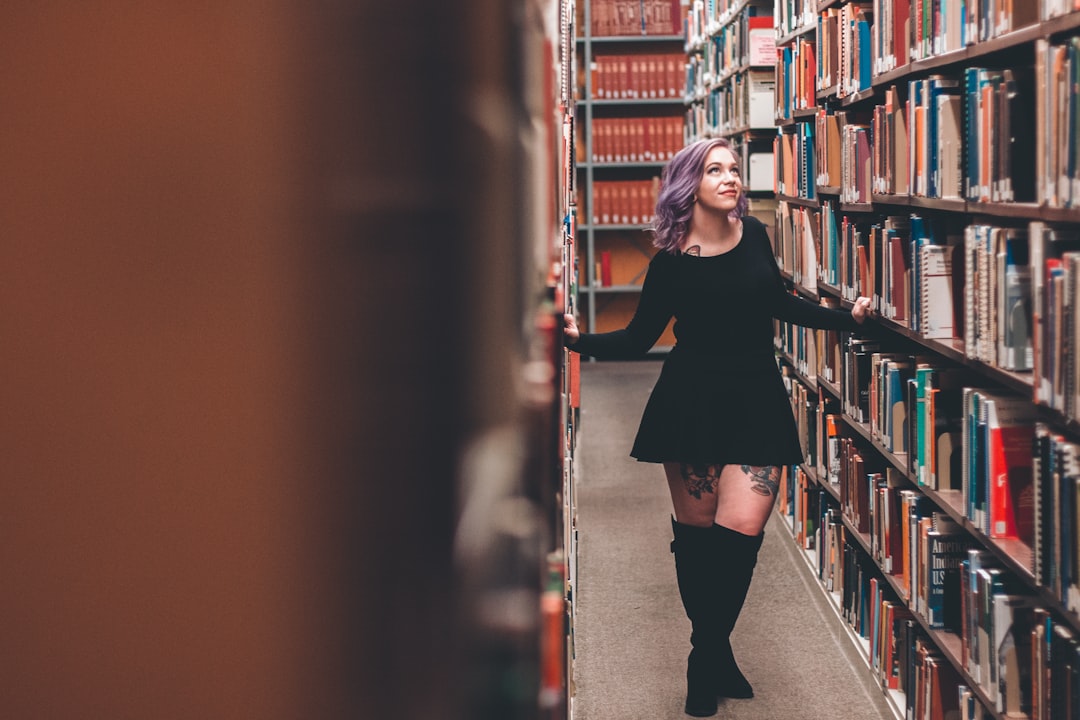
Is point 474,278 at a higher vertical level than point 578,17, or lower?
lower

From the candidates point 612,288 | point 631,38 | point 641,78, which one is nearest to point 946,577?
point 612,288

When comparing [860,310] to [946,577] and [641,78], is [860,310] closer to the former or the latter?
[946,577]

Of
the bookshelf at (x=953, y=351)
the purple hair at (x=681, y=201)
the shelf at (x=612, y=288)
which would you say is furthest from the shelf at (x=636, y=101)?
the purple hair at (x=681, y=201)

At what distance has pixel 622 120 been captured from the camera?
8.84 metres

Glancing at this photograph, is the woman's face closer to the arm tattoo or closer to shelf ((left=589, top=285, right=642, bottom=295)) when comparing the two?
the arm tattoo

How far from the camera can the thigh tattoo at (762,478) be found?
2.72m

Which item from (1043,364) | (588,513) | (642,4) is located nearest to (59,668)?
(1043,364)

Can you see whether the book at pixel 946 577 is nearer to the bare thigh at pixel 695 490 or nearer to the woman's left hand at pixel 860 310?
the bare thigh at pixel 695 490

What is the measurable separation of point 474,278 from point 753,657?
304cm

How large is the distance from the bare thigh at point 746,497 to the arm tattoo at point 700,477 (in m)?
0.04

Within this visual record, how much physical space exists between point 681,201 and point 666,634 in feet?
4.57

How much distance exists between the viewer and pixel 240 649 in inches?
16.4

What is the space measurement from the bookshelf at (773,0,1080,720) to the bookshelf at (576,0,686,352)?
201 inches

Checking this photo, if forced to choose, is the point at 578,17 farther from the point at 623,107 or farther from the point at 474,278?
the point at 474,278
